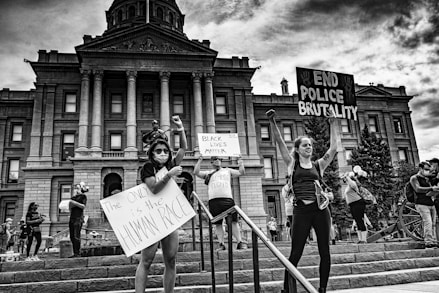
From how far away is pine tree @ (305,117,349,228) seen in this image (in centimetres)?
3131

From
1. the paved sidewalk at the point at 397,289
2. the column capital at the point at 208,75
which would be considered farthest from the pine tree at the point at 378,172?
the paved sidewalk at the point at 397,289

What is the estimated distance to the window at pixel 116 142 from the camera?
33781mm

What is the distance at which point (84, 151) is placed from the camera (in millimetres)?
30766

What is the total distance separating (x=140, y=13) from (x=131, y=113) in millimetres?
21031

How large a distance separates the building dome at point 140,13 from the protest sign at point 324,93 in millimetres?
43408

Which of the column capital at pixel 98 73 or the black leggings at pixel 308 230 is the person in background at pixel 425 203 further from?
the column capital at pixel 98 73

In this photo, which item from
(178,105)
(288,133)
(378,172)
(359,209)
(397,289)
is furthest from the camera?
(288,133)

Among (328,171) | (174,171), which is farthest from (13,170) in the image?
(174,171)

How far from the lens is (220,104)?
37562 mm

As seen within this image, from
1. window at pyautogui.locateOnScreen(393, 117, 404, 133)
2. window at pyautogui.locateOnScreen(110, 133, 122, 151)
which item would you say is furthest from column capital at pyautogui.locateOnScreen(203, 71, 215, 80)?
window at pyautogui.locateOnScreen(393, 117, 404, 133)

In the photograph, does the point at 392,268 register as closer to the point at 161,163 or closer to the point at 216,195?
the point at 216,195

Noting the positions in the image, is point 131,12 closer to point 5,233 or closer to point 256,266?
point 5,233

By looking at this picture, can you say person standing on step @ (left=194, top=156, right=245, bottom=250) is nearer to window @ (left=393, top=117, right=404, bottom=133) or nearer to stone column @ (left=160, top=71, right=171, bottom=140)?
stone column @ (left=160, top=71, right=171, bottom=140)

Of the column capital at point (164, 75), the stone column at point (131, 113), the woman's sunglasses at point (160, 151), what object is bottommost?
the woman's sunglasses at point (160, 151)
